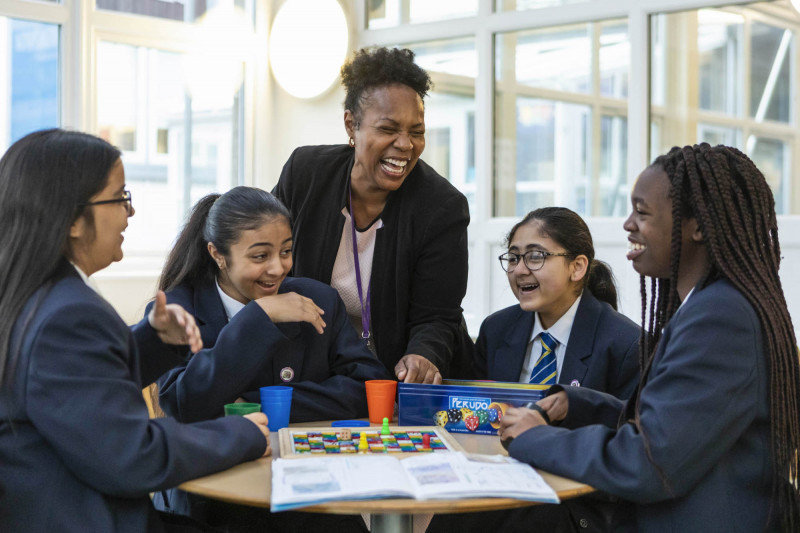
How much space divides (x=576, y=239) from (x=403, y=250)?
0.59 m

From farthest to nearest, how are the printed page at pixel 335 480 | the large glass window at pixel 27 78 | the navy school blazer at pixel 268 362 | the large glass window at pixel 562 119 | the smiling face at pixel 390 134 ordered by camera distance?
the large glass window at pixel 562 119 < the large glass window at pixel 27 78 < the smiling face at pixel 390 134 < the navy school blazer at pixel 268 362 < the printed page at pixel 335 480

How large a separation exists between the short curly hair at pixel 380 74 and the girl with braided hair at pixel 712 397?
4.18ft

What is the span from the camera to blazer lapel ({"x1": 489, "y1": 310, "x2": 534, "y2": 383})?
113 inches

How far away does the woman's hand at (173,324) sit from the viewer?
197cm

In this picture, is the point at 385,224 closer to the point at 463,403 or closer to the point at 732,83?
the point at 463,403

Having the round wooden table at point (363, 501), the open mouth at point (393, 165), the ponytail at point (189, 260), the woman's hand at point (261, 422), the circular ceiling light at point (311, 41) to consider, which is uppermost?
the circular ceiling light at point (311, 41)

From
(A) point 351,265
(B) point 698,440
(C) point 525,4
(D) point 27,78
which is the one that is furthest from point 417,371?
(C) point 525,4

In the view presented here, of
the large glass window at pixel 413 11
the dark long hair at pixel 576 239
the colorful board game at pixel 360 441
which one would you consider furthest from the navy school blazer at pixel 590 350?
the large glass window at pixel 413 11

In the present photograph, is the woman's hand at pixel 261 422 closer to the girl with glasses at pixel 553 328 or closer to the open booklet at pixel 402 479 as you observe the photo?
the open booklet at pixel 402 479

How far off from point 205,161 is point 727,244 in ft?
15.3

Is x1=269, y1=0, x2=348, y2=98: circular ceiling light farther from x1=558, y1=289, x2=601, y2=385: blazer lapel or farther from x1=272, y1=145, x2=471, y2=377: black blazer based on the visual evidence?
x1=558, y1=289, x2=601, y2=385: blazer lapel

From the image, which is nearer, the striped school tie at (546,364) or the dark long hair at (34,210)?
the dark long hair at (34,210)

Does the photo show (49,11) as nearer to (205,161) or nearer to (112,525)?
(205,161)

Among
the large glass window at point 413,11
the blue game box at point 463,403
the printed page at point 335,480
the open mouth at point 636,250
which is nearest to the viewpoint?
the printed page at point 335,480
